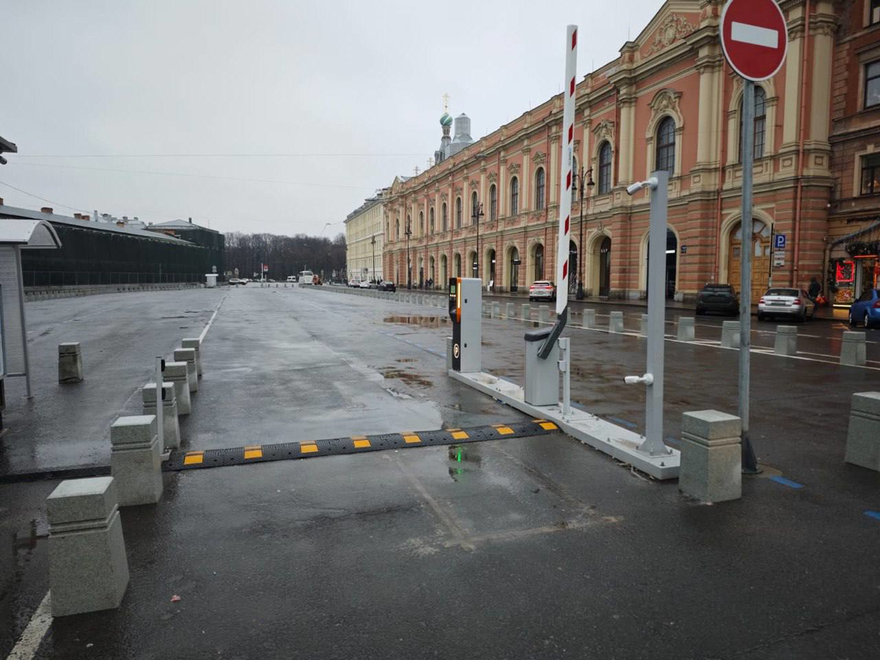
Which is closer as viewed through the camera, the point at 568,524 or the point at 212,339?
the point at 568,524

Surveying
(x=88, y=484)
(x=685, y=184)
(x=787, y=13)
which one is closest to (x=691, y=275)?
(x=685, y=184)

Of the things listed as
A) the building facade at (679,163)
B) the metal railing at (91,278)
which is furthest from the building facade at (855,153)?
the metal railing at (91,278)

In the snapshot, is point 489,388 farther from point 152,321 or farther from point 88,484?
point 152,321

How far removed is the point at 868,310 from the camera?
872 inches

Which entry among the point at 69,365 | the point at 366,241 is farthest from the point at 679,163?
the point at 366,241

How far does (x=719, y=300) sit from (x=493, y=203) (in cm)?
3748

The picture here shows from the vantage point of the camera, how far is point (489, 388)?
31.3 ft

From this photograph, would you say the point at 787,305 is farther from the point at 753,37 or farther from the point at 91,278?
the point at 91,278

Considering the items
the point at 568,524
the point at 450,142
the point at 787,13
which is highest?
the point at 450,142

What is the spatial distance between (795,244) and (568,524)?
3074 cm

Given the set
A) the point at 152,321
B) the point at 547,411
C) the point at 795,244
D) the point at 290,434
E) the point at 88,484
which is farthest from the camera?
the point at 795,244

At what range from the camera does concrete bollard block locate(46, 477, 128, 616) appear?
3.49 m

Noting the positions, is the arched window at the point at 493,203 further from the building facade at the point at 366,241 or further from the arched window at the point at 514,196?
the building facade at the point at 366,241

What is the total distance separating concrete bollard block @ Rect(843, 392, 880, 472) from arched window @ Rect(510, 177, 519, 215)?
53.5 m
